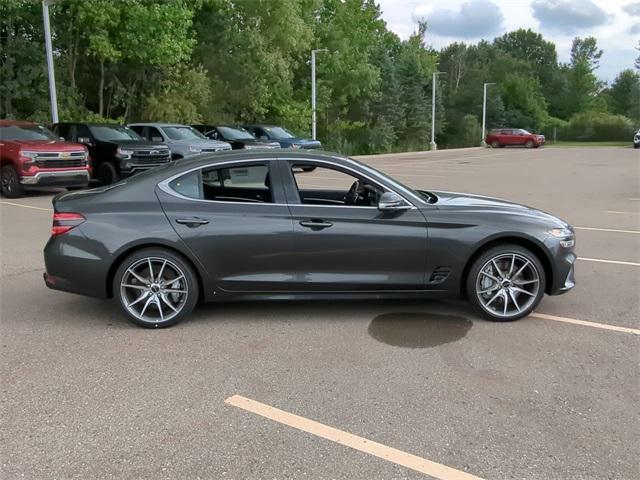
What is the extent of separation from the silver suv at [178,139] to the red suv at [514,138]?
36519 mm

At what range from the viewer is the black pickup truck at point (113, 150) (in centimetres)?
1539

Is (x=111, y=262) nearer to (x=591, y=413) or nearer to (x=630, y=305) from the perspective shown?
(x=591, y=413)

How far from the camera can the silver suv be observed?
1770 centimetres

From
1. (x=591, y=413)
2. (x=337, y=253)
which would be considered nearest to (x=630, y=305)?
(x=591, y=413)

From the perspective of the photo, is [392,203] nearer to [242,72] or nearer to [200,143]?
[200,143]

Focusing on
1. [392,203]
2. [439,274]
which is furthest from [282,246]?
[439,274]

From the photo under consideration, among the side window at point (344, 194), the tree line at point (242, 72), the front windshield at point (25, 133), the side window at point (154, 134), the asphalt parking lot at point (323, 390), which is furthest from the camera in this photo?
the tree line at point (242, 72)

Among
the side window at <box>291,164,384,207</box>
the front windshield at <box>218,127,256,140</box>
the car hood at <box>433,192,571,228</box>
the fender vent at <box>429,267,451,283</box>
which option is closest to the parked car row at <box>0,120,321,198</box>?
the front windshield at <box>218,127,256,140</box>

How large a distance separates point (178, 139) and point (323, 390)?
15480mm


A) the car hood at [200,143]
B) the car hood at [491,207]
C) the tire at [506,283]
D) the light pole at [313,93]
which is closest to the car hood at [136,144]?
the car hood at [200,143]

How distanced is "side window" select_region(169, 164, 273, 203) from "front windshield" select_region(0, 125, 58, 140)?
1120cm

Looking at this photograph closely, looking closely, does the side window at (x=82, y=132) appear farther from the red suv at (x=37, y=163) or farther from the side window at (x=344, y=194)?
the side window at (x=344, y=194)

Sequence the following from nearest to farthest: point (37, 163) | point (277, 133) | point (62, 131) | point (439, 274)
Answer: point (439, 274) < point (37, 163) < point (62, 131) < point (277, 133)

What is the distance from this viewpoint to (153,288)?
4961mm
